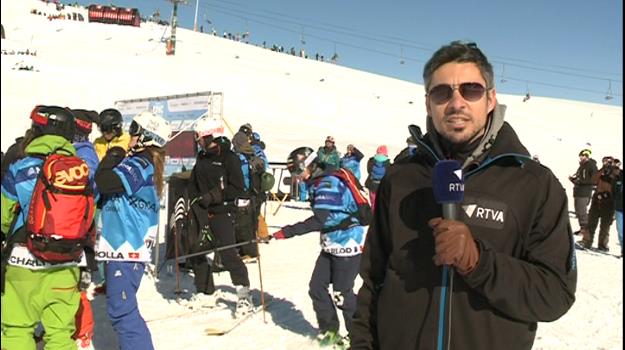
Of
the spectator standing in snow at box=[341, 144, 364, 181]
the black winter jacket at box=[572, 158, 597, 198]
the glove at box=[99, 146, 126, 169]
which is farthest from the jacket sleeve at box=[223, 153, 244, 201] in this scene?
the black winter jacket at box=[572, 158, 597, 198]

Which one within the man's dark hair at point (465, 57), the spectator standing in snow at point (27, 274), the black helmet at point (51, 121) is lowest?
the spectator standing in snow at point (27, 274)

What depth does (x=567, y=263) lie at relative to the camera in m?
1.89

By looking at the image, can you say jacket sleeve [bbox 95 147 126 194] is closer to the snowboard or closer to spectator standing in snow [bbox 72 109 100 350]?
spectator standing in snow [bbox 72 109 100 350]

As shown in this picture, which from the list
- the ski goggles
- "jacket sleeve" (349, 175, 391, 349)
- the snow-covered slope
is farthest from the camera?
the snow-covered slope

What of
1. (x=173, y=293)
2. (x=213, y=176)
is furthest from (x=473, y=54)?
(x=173, y=293)

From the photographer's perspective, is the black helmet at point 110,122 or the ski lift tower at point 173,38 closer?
the black helmet at point 110,122

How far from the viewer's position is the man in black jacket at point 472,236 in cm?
183

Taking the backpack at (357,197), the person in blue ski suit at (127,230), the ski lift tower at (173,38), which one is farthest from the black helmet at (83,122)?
the ski lift tower at (173,38)

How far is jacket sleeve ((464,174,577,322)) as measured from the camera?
1.82 m

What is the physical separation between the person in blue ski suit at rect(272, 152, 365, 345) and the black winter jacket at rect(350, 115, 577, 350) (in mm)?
3017

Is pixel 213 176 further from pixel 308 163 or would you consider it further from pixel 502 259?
pixel 502 259

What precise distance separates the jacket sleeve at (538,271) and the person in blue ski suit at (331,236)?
3308 millimetres

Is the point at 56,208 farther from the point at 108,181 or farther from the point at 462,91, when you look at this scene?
the point at 462,91

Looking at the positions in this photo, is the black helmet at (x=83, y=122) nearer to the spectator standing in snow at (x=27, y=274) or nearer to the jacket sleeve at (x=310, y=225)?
the spectator standing in snow at (x=27, y=274)
